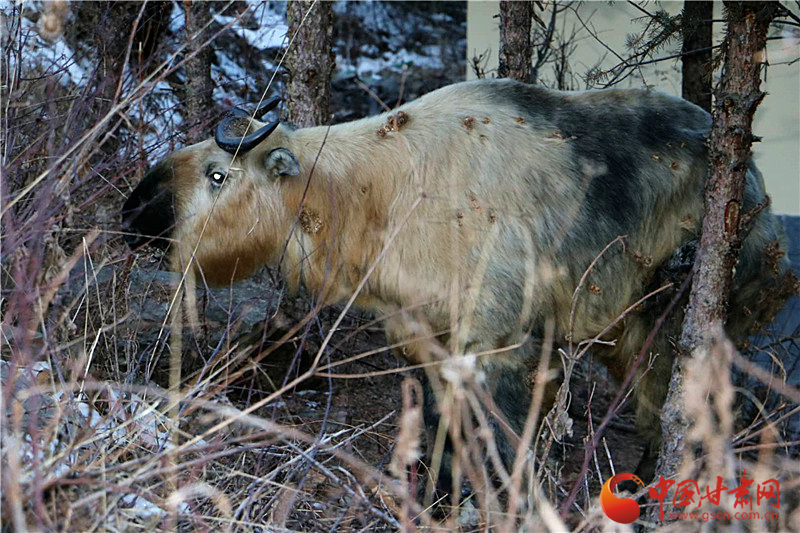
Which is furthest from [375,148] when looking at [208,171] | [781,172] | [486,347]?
[781,172]

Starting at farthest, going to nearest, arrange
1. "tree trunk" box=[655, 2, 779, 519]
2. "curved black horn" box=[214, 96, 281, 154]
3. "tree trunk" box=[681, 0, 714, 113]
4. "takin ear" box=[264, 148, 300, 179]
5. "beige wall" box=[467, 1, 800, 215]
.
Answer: "beige wall" box=[467, 1, 800, 215] < "tree trunk" box=[681, 0, 714, 113] < "takin ear" box=[264, 148, 300, 179] < "curved black horn" box=[214, 96, 281, 154] < "tree trunk" box=[655, 2, 779, 519]

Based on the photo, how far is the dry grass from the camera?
2342mm

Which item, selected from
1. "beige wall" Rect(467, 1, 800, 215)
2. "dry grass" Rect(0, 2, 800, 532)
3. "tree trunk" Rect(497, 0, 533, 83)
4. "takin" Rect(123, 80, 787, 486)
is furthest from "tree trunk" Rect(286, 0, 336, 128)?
"beige wall" Rect(467, 1, 800, 215)

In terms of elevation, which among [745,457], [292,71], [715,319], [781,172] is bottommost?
[745,457]

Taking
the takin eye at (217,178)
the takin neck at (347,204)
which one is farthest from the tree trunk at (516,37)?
the takin eye at (217,178)

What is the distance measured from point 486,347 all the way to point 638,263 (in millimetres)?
927

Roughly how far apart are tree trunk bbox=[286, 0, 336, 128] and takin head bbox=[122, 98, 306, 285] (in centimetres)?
111

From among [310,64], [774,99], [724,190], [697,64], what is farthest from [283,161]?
[774,99]

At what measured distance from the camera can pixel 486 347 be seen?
395 centimetres

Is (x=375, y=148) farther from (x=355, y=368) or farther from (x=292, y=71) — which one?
(x=355, y=368)

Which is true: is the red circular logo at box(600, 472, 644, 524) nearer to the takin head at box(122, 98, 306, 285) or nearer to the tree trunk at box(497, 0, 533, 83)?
the takin head at box(122, 98, 306, 285)

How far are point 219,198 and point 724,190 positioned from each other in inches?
91.2

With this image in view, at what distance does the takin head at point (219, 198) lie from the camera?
4098 mm

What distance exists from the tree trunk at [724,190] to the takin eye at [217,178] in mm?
2234
